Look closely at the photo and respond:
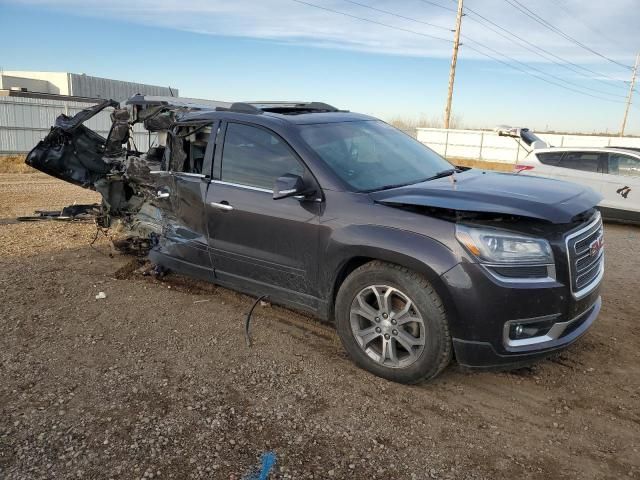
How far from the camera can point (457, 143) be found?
36.9 metres

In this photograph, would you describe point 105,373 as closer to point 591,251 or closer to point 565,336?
point 565,336

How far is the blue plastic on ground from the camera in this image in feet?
8.64

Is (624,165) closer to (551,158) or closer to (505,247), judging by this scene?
(551,158)

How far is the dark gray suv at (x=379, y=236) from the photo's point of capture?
312 cm

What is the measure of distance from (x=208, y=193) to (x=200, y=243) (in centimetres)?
49

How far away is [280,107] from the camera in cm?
485

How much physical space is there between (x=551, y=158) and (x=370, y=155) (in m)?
8.10

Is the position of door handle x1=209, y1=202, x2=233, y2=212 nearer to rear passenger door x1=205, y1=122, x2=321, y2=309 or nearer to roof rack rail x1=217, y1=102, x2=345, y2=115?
rear passenger door x1=205, y1=122, x2=321, y2=309

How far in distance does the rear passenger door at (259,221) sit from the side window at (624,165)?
347 inches

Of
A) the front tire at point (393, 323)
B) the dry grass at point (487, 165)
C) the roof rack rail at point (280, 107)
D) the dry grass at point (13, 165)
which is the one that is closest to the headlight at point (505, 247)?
the front tire at point (393, 323)

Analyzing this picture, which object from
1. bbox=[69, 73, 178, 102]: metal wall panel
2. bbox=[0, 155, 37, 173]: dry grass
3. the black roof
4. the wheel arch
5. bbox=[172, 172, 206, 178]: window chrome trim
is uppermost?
bbox=[69, 73, 178, 102]: metal wall panel

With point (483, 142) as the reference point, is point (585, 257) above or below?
below

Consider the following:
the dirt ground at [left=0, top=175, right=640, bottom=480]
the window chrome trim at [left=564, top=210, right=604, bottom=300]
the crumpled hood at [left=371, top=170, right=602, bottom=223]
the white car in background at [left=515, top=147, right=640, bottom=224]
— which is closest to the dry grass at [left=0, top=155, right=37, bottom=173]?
the dirt ground at [left=0, top=175, right=640, bottom=480]

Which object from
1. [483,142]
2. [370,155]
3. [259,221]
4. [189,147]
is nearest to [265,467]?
[259,221]
